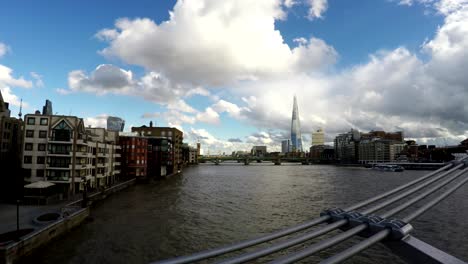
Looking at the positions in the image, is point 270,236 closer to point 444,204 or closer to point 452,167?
point 452,167

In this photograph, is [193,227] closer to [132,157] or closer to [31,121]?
[31,121]

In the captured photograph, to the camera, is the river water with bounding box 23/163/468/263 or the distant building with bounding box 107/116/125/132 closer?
the river water with bounding box 23/163/468/263

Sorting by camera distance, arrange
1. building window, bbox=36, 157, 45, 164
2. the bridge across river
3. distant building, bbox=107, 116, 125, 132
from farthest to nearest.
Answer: distant building, bbox=107, 116, 125, 132
building window, bbox=36, 157, 45, 164
the bridge across river

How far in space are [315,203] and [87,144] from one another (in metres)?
43.1

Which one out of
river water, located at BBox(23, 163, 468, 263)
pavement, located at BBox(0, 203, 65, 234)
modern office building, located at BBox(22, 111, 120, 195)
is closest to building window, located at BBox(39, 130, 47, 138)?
modern office building, located at BBox(22, 111, 120, 195)

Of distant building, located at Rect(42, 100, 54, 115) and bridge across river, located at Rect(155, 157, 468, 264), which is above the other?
distant building, located at Rect(42, 100, 54, 115)

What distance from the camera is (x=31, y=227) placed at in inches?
1057

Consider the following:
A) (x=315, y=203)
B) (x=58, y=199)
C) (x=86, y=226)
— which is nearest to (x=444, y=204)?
(x=315, y=203)

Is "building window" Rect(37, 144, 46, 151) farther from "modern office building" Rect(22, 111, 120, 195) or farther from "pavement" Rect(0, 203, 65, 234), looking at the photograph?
"pavement" Rect(0, 203, 65, 234)

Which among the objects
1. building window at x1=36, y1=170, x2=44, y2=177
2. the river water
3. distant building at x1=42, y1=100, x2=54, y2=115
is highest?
distant building at x1=42, y1=100, x2=54, y2=115

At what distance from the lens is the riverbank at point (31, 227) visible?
2109 cm

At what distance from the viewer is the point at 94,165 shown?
57.8 metres

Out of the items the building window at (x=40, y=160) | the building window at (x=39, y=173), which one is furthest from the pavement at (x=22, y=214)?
the building window at (x=40, y=160)

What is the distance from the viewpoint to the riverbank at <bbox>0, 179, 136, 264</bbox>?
69.2ft
